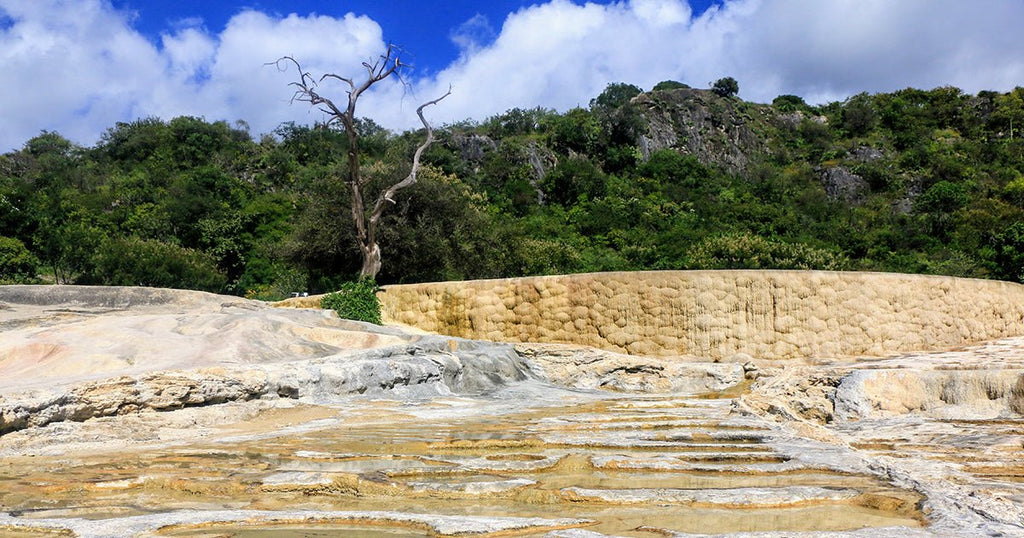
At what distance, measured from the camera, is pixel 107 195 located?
3750cm

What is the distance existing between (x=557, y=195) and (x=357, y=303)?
31.7 m

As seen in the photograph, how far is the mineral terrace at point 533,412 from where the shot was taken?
11.5 feet

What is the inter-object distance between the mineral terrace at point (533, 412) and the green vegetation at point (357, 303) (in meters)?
0.36

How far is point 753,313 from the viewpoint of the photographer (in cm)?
1128

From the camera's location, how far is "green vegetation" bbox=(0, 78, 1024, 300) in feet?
71.3

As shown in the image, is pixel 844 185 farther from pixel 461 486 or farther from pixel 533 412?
pixel 461 486

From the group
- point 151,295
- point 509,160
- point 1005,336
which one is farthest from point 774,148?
point 151,295

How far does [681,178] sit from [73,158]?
37.7 metres

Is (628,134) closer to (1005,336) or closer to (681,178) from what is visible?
(681,178)

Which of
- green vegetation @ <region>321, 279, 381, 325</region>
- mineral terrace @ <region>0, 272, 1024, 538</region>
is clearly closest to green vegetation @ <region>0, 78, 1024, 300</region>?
green vegetation @ <region>321, 279, 381, 325</region>

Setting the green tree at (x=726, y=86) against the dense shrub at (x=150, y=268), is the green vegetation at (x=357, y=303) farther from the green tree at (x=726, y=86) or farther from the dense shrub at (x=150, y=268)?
the green tree at (x=726, y=86)

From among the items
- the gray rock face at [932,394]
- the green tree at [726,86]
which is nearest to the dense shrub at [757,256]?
the gray rock face at [932,394]

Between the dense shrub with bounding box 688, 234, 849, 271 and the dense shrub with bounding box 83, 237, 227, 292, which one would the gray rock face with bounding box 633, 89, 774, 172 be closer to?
the dense shrub with bounding box 688, 234, 849, 271

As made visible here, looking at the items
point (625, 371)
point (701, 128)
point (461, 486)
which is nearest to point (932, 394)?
point (625, 371)
